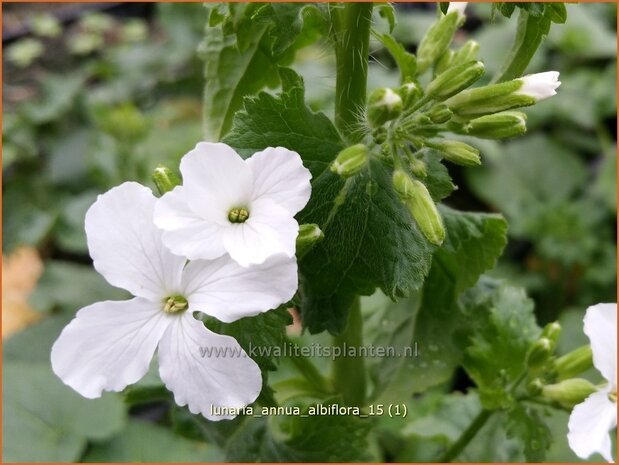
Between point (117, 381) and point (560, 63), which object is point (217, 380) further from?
point (560, 63)

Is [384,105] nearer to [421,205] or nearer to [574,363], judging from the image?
[421,205]

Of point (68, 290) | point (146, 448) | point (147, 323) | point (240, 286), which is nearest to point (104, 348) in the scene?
point (147, 323)

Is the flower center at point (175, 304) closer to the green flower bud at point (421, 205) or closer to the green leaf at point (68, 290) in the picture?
the green flower bud at point (421, 205)

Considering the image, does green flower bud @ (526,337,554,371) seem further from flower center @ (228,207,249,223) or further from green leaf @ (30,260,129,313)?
green leaf @ (30,260,129,313)

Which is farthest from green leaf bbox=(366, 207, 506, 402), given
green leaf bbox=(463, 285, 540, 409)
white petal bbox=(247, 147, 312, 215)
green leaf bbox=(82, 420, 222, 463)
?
green leaf bbox=(82, 420, 222, 463)

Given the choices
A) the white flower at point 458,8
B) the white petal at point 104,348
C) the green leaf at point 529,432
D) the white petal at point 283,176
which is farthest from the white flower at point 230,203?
the green leaf at point 529,432

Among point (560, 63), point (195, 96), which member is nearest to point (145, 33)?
point (195, 96)

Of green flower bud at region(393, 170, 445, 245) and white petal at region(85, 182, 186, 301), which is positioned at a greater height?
green flower bud at region(393, 170, 445, 245)
